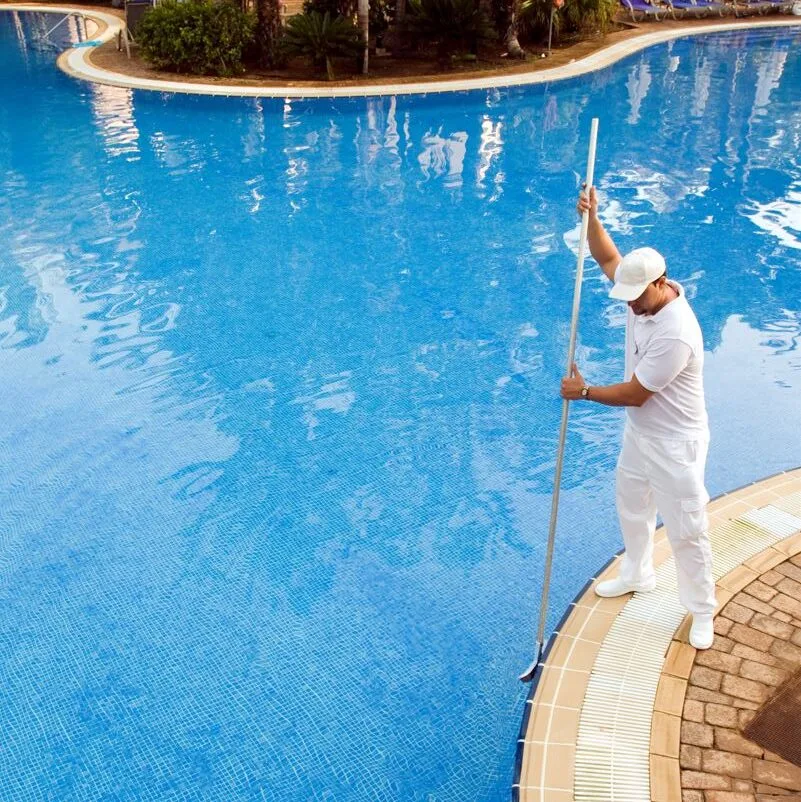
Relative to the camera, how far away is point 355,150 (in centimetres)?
1297

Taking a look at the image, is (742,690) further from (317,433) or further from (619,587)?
(317,433)

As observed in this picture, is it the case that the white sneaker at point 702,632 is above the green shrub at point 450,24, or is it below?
below

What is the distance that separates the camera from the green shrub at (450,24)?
18.6 metres

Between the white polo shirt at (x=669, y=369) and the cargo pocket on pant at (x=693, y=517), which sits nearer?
the white polo shirt at (x=669, y=369)

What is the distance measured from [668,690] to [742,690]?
1.00 ft

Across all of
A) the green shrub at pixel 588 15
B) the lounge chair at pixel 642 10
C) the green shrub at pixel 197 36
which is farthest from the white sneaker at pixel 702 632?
the lounge chair at pixel 642 10

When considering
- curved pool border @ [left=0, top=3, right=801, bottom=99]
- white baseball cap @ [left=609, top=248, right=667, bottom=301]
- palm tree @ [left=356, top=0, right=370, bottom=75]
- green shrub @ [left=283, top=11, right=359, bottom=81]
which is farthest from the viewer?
green shrub @ [left=283, top=11, right=359, bottom=81]

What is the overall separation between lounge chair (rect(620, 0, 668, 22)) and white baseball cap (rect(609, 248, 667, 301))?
24.4 metres

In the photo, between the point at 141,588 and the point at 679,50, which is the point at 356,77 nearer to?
the point at 679,50

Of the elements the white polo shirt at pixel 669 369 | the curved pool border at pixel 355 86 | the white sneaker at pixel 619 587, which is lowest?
the curved pool border at pixel 355 86

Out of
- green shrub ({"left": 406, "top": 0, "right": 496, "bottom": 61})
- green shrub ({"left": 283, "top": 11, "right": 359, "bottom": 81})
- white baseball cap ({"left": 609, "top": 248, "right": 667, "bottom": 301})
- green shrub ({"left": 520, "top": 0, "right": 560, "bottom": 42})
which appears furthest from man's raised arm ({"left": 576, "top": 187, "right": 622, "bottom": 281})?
green shrub ({"left": 520, "top": 0, "right": 560, "bottom": 42})

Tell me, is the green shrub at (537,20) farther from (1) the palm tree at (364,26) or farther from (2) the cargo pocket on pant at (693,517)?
(2) the cargo pocket on pant at (693,517)

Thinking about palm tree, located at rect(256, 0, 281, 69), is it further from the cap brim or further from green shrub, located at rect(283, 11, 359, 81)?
the cap brim

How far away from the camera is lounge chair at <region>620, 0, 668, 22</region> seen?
24469mm
